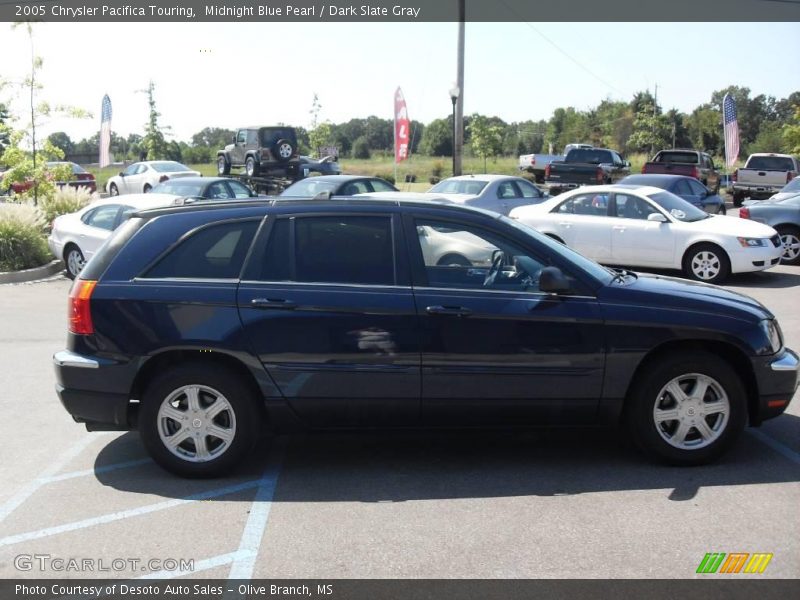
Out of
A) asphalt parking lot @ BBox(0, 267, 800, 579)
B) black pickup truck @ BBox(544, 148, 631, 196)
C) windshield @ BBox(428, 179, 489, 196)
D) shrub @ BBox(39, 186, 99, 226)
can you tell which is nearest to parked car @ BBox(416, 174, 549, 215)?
windshield @ BBox(428, 179, 489, 196)

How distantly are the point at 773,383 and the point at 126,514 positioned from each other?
401cm

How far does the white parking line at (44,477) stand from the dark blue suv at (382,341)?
18.0 inches

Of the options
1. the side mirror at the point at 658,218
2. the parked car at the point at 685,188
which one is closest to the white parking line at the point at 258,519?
the side mirror at the point at 658,218

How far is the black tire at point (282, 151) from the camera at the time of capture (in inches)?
1339

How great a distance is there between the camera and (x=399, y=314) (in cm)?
517

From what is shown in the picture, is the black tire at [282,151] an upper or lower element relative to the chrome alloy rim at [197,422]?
upper

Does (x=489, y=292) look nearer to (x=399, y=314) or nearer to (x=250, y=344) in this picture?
(x=399, y=314)

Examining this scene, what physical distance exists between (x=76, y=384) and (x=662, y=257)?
33.7 feet

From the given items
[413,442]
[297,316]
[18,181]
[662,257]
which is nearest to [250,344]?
[297,316]

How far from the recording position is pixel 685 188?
18.0m

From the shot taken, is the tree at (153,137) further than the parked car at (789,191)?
Yes

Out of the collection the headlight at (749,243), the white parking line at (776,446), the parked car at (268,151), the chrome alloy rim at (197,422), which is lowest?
the white parking line at (776,446)

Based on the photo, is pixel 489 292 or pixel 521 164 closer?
pixel 489 292

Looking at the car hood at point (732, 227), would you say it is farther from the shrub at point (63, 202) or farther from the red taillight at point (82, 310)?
the shrub at point (63, 202)
